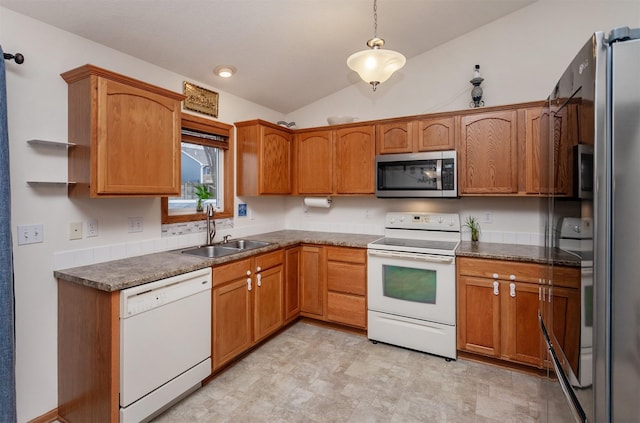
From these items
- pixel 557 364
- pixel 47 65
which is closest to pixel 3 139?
pixel 47 65

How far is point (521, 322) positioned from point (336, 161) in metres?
2.19

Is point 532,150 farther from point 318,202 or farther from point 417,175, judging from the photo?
point 318,202

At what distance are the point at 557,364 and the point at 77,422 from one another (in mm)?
2498

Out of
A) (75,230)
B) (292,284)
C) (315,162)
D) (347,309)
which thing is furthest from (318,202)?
(75,230)

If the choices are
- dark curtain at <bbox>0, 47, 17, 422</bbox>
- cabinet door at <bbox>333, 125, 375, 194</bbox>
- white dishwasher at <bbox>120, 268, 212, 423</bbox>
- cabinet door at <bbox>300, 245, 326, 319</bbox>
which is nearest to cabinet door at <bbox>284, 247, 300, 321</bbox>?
cabinet door at <bbox>300, 245, 326, 319</bbox>

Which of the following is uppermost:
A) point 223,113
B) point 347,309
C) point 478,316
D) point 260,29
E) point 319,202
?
point 260,29

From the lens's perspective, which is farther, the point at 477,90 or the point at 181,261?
the point at 477,90

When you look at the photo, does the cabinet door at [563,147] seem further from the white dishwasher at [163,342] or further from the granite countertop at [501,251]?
the white dishwasher at [163,342]

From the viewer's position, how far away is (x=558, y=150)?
4.25ft

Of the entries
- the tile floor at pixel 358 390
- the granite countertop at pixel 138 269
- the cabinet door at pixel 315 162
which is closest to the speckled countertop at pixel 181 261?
the granite countertop at pixel 138 269

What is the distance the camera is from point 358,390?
7.44 ft

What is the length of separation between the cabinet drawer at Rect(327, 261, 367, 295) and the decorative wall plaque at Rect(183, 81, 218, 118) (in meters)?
1.88

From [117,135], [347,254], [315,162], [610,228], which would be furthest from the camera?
[315,162]

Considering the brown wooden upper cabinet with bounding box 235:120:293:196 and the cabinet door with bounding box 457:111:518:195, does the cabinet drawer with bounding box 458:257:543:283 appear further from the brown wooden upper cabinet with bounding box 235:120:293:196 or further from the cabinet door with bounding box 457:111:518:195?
the brown wooden upper cabinet with bounding box 235:120:293:196
